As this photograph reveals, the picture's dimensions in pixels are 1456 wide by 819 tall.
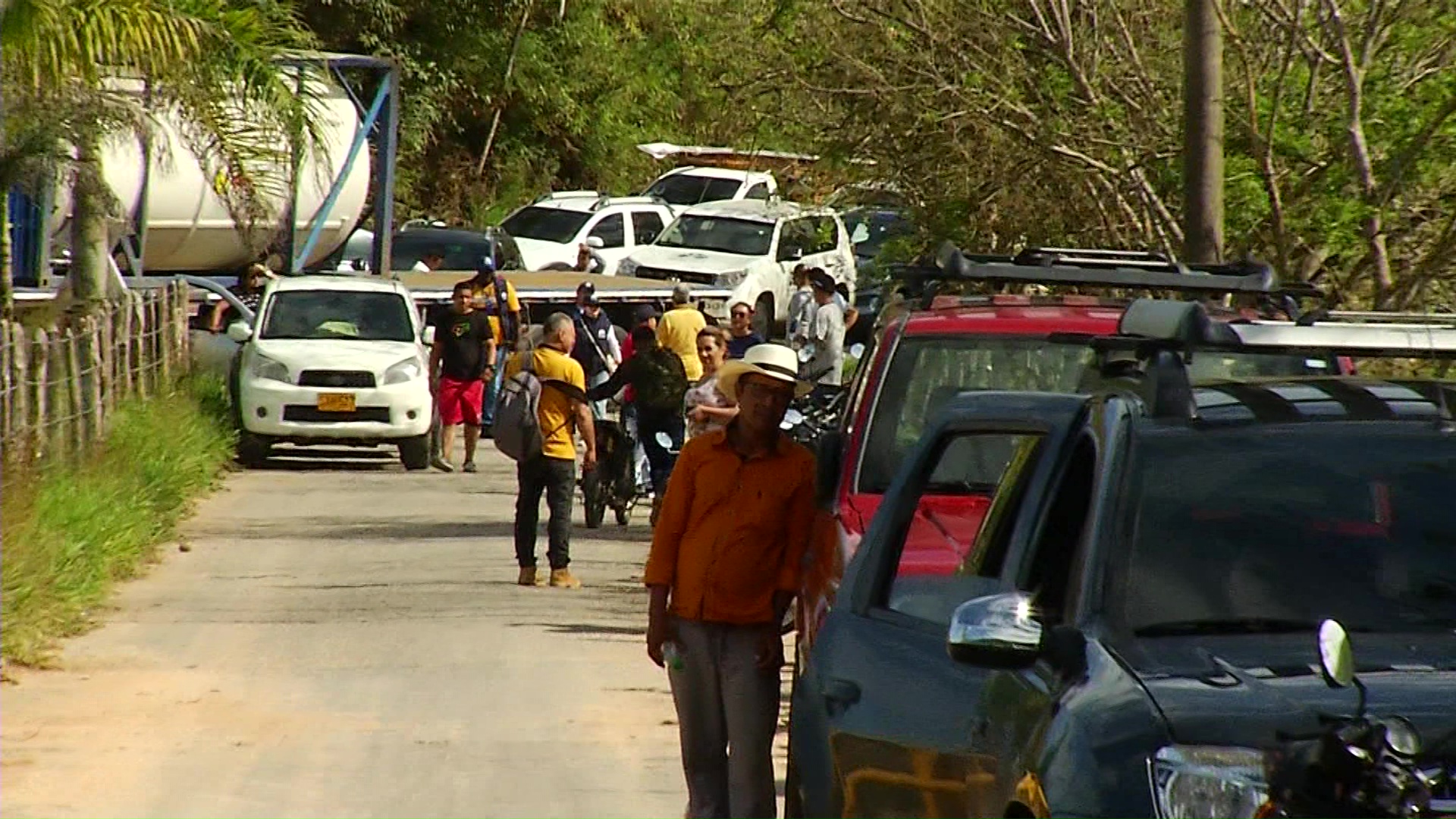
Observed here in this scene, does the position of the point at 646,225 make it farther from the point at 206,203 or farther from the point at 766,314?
the point at 206,203

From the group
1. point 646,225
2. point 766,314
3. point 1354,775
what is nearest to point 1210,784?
point 1354,775

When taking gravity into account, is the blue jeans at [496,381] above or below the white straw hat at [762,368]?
below

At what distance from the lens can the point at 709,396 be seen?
1612cm

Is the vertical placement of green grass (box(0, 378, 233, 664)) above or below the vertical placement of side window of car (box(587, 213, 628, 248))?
below

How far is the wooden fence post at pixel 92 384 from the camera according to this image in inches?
792

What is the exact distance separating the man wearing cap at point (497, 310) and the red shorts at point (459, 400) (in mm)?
184

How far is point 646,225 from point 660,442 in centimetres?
2487

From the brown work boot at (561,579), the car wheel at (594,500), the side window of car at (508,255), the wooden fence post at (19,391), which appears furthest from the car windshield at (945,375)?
the side window of car at (508,255)

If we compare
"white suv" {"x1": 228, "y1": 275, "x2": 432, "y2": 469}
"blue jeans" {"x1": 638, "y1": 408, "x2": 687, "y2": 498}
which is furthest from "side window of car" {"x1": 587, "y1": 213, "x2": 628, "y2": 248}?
"blue jeans" {"x1": 638, "y1": 408, "x2": 687, "y2": 498}

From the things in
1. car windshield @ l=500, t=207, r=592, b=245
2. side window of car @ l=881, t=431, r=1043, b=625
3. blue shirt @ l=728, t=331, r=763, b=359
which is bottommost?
car windshield @ l=500, t=207, r=592, b=245

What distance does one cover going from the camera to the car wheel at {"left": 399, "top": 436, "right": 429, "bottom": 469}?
85.3 feet

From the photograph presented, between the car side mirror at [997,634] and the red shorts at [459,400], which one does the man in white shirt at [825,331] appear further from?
the car side mirror at [997,634]

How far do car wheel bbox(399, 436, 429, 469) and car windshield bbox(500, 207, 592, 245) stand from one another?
678 inches

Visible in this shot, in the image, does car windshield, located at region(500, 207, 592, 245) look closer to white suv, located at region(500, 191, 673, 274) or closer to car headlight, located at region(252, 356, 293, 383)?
white suv, located at region(500, 191, 673, 274)
